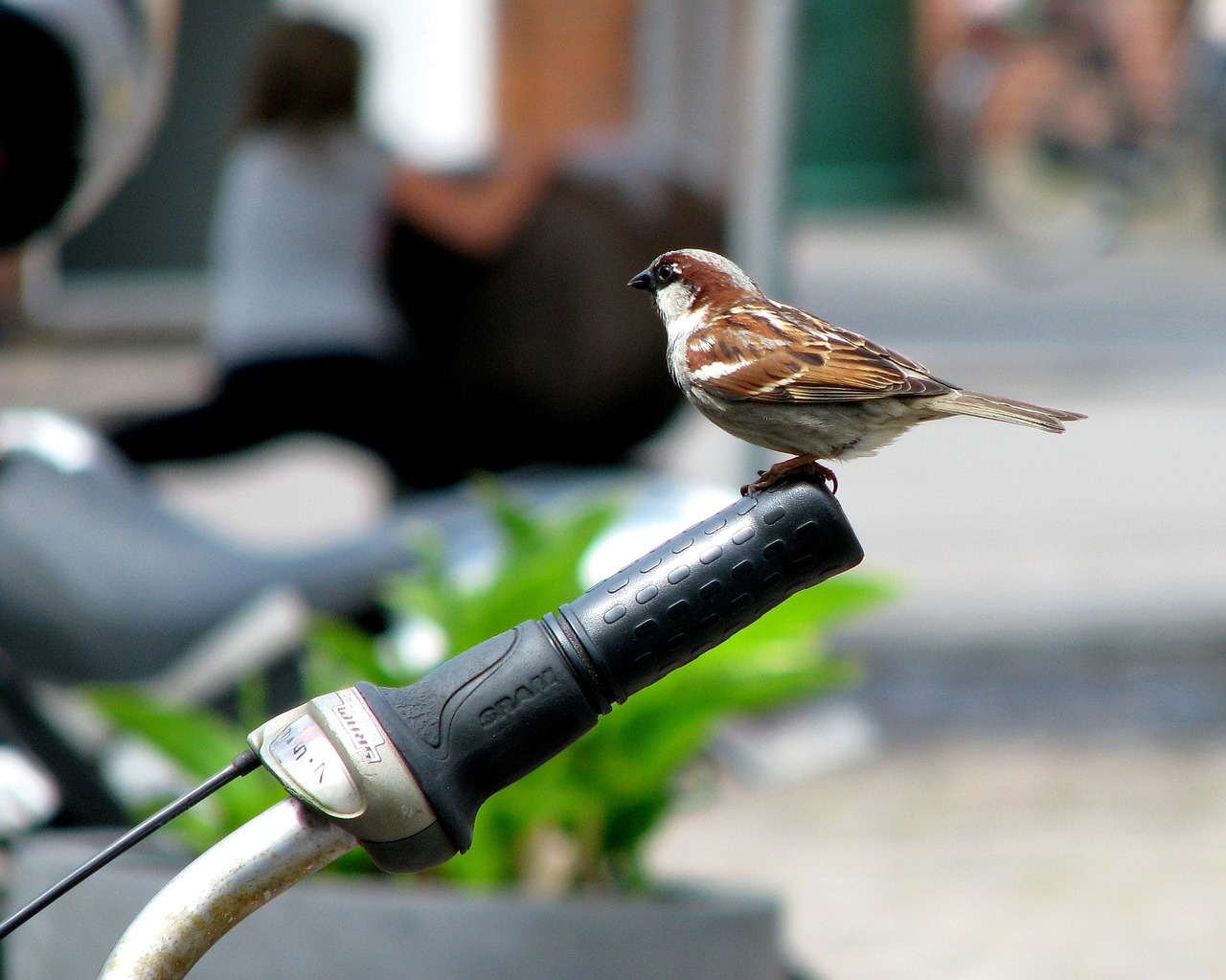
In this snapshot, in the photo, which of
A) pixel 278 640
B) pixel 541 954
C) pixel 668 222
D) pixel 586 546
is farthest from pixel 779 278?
pixel 541 954

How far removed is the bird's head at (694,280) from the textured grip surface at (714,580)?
194 mm

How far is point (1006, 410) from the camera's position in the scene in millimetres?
1011

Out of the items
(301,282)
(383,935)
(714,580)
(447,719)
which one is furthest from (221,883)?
(301,282)

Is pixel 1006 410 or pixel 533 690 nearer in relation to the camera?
pixel 533 690

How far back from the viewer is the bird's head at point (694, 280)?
1.01 m

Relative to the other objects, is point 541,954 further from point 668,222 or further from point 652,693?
point 668,222

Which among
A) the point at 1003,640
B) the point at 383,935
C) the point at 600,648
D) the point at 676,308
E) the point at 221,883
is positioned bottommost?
the point at 1003,640

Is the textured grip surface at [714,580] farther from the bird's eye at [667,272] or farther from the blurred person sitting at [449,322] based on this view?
the blurred person sitting at [449,322]

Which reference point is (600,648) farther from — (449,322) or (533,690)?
(449,322)

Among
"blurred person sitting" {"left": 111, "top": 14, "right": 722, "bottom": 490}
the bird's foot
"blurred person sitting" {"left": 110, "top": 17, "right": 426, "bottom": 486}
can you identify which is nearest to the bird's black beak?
the bird's foot

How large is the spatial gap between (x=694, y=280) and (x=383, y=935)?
0.87 m

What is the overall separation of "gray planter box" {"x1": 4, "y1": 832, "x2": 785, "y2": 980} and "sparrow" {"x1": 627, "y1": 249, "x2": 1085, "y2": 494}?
0.73m

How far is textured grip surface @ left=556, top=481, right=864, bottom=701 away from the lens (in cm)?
87

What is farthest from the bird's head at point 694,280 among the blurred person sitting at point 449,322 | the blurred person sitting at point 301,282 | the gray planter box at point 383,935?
the blurred person sitting at point 301,282
